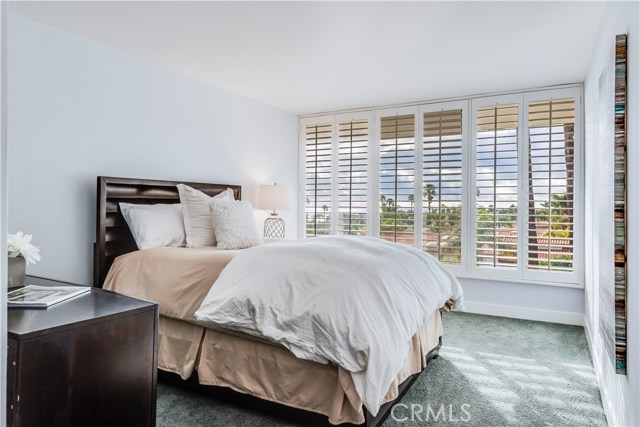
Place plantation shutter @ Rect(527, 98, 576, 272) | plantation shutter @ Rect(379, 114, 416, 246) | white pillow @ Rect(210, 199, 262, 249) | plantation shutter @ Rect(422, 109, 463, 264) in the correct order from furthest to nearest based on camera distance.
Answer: plantation shutter @ Rect(379, 114, 416, 246)
plantation shutter @ Rect(422, 109, 463, 264)
plantation shutter @ Rect(527, 98, 576, 272)
white pillow @ Rect(210, 199, 262, 249)

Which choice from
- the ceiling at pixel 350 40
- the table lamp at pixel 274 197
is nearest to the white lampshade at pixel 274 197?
the table lamp at pixel 274 197

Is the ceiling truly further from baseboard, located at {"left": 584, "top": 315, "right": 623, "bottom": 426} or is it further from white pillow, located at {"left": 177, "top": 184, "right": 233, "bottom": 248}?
A: baseboard, located at {"left": 584, "top": 315, "right": 623, "bottom": 426}

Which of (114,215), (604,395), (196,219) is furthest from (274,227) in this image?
(604,395)

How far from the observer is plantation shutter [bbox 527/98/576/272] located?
3.90 meters

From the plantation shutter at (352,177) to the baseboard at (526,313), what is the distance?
4.83 feet

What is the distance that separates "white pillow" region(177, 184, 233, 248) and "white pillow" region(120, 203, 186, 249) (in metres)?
0.08

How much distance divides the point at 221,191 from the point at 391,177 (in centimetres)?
194

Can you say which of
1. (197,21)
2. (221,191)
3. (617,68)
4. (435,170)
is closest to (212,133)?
(221,191)

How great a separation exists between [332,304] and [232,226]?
1.50 metres

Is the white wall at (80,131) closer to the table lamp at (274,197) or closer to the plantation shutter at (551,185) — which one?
the table lamp at (274,197)

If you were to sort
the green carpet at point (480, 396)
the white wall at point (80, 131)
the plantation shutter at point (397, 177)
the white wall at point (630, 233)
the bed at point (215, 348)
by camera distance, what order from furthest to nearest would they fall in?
the plantation shutter at point (397, 177)
the white wall at point (80, 131)
the green carpet at point (480, 396)
the bed at point (215, 348)
the white wall at point (630, 233)

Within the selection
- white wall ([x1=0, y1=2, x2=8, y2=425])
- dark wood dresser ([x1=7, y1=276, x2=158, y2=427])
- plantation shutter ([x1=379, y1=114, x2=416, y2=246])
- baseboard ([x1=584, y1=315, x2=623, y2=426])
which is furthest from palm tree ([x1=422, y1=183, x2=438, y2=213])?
white wall ([x1=0, y1=2, x2=8, y2=425])

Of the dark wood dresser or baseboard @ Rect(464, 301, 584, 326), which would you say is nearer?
the dark wood dresser

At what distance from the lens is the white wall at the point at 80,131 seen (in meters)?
2.63
